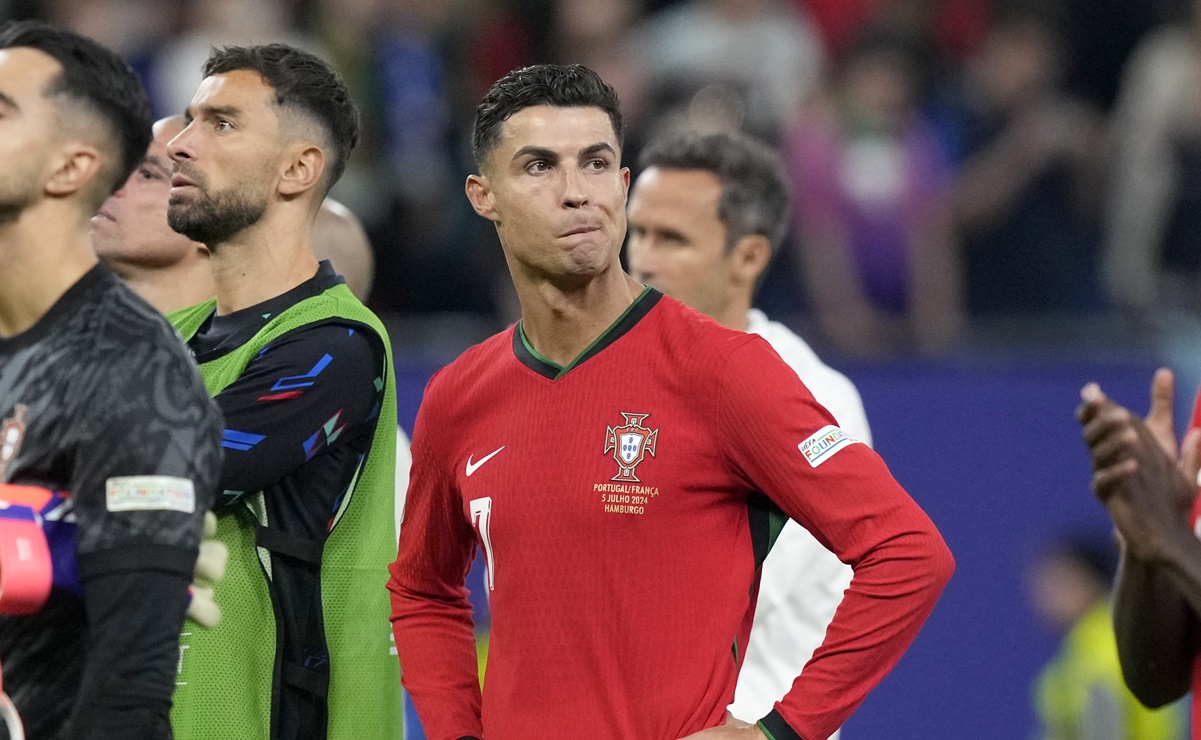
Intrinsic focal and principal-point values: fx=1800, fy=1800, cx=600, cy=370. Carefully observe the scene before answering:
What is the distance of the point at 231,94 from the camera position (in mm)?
4008

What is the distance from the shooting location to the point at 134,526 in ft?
9.01

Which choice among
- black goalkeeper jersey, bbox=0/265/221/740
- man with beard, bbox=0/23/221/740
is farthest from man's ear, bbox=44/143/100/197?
black goalkeeper jersey, bbox=0/265/221/740

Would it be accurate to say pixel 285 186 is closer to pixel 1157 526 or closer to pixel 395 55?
pixel 1157 526

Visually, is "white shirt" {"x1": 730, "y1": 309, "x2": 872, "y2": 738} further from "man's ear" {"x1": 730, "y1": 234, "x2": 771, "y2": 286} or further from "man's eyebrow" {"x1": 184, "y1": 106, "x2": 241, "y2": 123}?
"man's eyebrow" {"x1": 184, "y1": 106, "x2": 241, "y2": 123}

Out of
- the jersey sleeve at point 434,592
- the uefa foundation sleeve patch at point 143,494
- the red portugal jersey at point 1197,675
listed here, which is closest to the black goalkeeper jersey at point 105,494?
the uefa foundation sleeve patch at point 143,494

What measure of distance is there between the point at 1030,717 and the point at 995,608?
51 centimetres

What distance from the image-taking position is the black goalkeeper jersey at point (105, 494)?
272 cm

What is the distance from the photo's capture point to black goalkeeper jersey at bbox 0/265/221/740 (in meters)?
2.72

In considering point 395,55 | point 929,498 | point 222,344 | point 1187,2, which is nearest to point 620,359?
point 222,344

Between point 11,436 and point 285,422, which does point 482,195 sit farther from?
point 11,436

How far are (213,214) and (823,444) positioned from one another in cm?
146

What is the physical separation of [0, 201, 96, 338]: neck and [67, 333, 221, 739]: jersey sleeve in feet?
0.64

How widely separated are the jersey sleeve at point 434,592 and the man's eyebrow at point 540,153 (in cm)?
54

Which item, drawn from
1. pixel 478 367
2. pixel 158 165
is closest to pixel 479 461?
pixel 478 367
